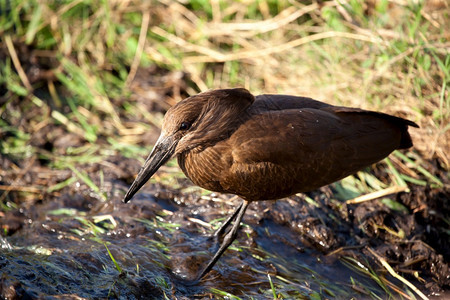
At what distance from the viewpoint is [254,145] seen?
336cm

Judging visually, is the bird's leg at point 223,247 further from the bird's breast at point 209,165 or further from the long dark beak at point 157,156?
the long dark beak at point 157,156

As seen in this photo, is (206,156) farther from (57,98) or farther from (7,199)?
(57,98)

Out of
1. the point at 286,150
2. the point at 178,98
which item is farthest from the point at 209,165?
the point at 178,98

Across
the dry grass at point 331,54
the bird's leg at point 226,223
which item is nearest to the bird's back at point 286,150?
the bird's leg at point 226,223

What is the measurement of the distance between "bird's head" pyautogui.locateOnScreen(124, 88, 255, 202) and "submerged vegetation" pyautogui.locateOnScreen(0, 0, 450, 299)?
0.63m

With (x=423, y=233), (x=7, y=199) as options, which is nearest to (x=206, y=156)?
(x=423, y=233)

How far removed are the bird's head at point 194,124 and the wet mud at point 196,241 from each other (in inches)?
20.9

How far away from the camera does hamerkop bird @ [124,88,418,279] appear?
338 cm

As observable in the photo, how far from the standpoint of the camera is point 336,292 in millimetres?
3611

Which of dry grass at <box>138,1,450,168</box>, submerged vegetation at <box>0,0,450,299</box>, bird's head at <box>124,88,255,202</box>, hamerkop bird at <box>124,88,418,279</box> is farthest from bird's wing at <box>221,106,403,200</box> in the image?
dry grass at <box>138,1,450,168</box>

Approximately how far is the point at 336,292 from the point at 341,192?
104 cm

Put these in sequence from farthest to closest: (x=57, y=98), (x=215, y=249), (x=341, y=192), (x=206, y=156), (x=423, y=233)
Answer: (x=57, y=98) → (x=341, y=192) → (x=423, y=233) → (x=215, y=249) → (x=206, y=156)

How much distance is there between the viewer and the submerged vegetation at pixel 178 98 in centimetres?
378

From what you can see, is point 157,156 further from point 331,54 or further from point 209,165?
point 331,54
